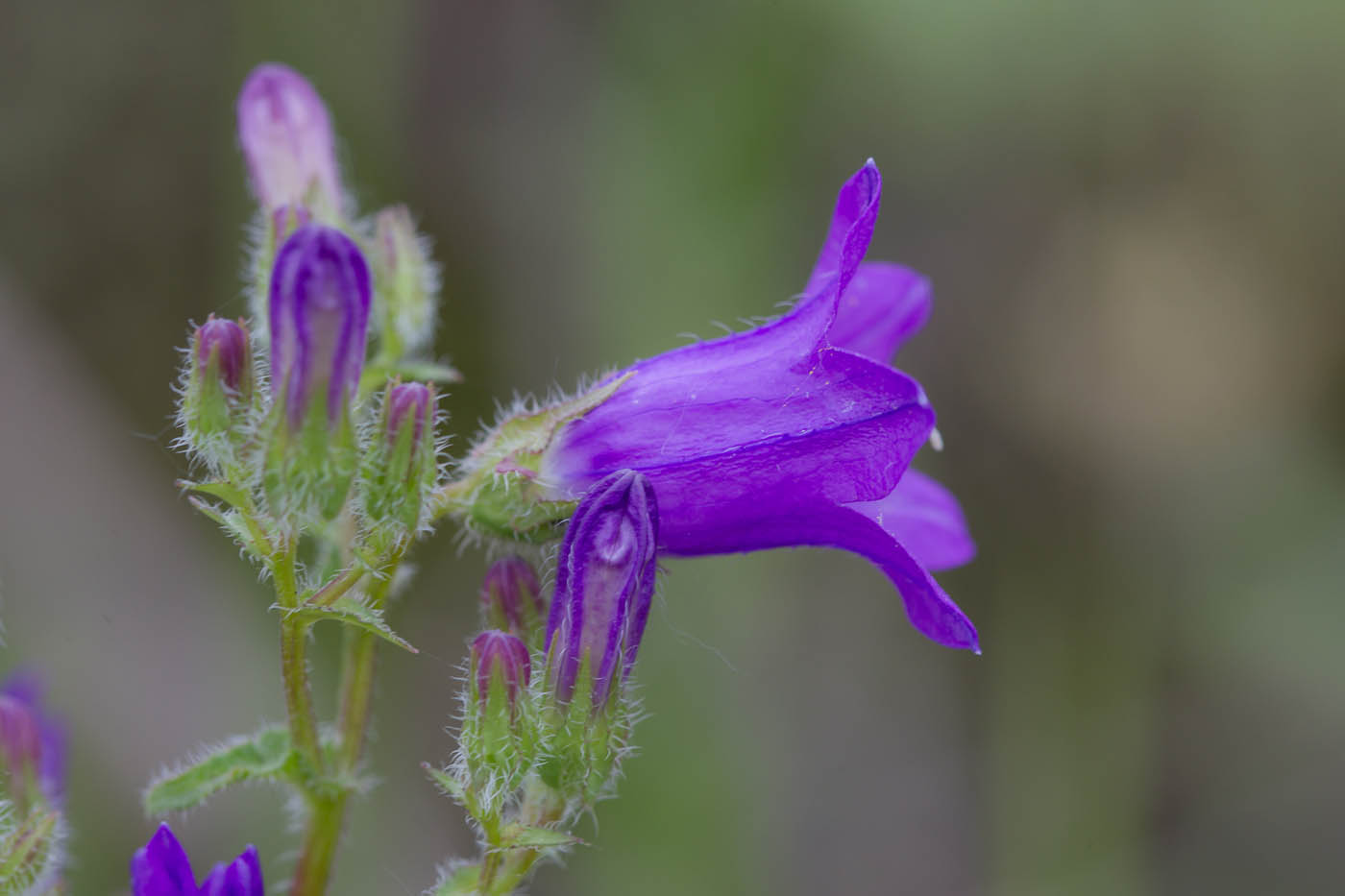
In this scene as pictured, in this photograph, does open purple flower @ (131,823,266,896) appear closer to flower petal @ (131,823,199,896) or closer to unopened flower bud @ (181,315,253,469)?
flower petal @ (131,823,199,896)

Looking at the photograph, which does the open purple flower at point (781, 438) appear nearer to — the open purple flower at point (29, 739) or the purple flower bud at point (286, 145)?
the purple flower bud at point (286, 145)

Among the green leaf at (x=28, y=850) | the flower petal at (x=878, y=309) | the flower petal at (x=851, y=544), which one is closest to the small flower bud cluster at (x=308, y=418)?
the flower petal at (x=851, y=544)

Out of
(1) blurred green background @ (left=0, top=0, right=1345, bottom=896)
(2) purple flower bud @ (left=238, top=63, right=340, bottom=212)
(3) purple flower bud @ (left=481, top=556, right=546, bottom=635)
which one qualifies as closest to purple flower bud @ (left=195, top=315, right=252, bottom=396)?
(3) purple flower bud @ (left=481, top=556, right=546, bottom=635)

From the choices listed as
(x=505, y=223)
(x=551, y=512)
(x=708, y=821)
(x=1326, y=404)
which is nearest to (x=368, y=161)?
(x=505, y=223)

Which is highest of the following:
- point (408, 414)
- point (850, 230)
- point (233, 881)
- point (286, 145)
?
point (286, 145)

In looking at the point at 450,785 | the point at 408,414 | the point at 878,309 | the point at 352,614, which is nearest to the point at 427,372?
the point at 408,414

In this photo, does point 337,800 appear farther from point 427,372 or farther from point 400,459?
point 427,372
